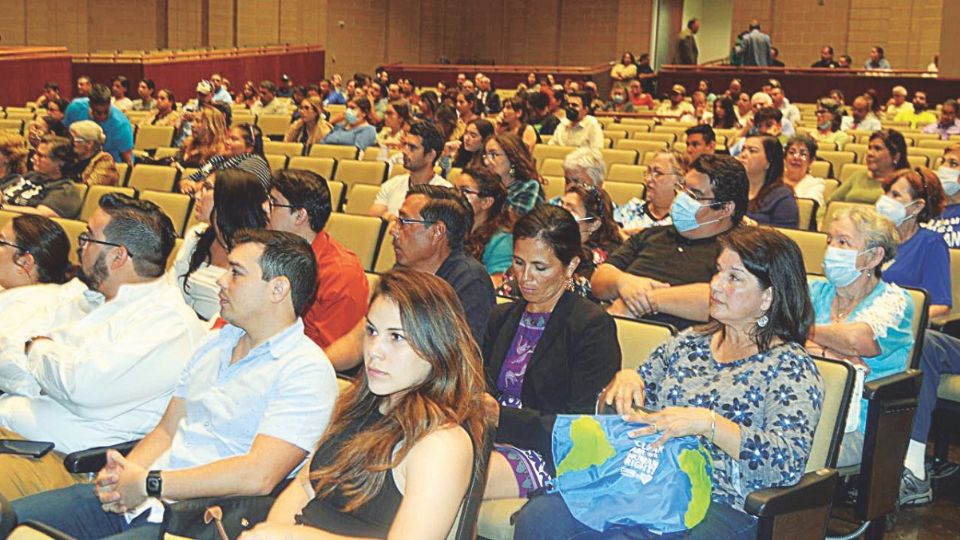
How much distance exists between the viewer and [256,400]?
2.85 metres

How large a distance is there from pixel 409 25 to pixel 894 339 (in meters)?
23.5

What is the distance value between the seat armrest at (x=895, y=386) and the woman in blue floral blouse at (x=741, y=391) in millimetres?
666

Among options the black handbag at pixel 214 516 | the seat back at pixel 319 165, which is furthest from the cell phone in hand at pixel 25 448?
the seat back at pixel 319 165

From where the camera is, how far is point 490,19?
26.8m

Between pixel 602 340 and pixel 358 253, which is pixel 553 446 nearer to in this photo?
pixel 602 340

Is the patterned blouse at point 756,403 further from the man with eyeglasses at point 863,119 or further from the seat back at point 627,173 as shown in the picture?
the man with eyeglasses at point 863,119

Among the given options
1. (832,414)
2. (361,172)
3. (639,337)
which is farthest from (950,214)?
(361,172)

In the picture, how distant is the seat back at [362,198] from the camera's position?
6621mm

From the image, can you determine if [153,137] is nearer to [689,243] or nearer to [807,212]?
[807,212]

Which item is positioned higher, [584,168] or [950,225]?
[584,168]

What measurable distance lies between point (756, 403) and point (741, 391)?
51 mm

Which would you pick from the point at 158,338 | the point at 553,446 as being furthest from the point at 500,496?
the point at 158,338

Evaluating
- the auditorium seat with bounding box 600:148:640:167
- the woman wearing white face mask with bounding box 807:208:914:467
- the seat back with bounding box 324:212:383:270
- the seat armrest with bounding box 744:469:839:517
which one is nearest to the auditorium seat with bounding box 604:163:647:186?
the auditorium seat with bounding box 600:148:640:167

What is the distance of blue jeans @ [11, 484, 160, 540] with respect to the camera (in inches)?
115
